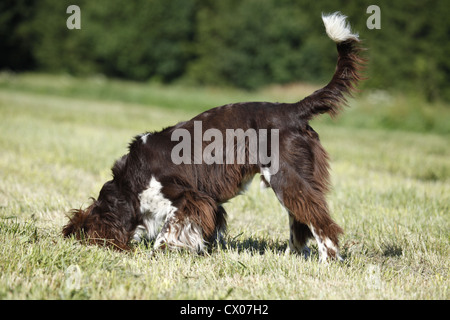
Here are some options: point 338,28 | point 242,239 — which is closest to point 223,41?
point 242,239

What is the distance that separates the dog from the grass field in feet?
0.63

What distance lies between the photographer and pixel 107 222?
406 centimetres

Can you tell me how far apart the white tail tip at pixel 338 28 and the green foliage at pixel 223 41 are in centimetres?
2650

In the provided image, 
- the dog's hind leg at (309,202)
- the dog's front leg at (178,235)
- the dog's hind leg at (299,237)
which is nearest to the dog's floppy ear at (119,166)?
the dog's front leg at (178,235)

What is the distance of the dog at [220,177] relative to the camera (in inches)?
148

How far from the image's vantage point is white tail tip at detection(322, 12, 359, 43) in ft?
12.5

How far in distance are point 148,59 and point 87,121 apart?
31.1m

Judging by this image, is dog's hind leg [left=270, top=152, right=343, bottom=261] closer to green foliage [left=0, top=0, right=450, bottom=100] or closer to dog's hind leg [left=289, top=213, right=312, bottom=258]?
dog's hind leg [left=289, top=213, right=312, bottom=258]

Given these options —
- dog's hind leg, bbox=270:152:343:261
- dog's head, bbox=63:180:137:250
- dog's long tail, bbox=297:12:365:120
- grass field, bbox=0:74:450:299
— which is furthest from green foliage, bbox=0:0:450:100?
dog's head, bbox=63:180:137:250

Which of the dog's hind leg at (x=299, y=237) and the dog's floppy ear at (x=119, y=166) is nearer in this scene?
the dog's hind leg at (x=299, y=237)

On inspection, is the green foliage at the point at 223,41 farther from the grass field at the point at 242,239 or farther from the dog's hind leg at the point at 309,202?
the dog's hind leg at the point at 309,202

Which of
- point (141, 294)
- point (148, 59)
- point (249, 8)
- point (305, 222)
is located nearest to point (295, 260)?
point (305, 222)

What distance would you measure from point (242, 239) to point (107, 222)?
1389mm

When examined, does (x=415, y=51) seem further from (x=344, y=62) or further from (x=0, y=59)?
(x=0, y=59)
